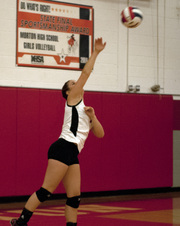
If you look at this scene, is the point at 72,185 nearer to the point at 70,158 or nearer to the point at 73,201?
the point at 73,201

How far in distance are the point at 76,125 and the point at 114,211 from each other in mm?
3365

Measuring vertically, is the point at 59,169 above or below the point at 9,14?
below

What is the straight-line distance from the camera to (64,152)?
4875mm

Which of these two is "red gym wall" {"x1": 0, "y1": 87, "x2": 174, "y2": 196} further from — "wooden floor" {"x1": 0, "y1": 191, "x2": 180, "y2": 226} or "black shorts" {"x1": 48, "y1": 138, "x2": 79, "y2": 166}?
"black shorts" {"x1": 48, "y1": 138, "x2": 79, "y2": 166}

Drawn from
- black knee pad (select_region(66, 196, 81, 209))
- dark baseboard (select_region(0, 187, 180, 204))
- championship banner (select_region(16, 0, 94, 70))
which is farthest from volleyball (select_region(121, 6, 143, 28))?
dark baseboard (select_region(0, 187, 180, 204))

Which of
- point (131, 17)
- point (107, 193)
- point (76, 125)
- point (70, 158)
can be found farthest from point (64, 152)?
point (107, 193)

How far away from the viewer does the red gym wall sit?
30.7ft

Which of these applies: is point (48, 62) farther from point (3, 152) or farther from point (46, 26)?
point (3, 152)

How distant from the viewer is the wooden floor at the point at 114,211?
256 inches

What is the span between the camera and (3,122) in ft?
30.5

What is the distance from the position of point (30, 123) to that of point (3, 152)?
0.86 metres

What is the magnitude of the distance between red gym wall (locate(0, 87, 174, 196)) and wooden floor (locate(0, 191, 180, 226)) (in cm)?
50

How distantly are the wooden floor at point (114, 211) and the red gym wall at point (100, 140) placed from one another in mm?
498

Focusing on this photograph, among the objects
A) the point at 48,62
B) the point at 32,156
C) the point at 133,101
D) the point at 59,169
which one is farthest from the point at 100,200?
the point at 59,169
